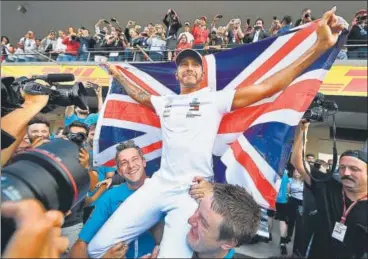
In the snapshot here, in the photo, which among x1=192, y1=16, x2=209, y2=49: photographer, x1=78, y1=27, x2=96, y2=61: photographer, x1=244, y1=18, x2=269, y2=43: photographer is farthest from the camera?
x1=78, y1=27, x2=96, y2=61: photographer

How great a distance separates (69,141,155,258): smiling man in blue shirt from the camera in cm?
128

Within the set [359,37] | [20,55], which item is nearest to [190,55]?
[359,37]

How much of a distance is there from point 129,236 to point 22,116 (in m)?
0.58

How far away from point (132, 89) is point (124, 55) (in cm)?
618

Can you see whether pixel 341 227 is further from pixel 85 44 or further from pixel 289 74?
pixel 85 44

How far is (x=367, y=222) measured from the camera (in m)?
1.77

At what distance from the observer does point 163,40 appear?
7082mm

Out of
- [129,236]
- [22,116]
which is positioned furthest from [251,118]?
[22,116]

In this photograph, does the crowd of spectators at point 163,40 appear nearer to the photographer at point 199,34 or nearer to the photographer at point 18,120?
the photographer at point 199,34

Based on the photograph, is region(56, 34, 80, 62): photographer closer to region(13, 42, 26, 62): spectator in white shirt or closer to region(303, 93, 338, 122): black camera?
region(13, 42, 26, 62): spectator in white shirt

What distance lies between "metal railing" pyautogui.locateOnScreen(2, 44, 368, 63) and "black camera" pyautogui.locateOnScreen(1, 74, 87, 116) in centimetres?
267

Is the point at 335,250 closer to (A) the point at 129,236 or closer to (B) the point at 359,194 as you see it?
(B) the point at 359,194

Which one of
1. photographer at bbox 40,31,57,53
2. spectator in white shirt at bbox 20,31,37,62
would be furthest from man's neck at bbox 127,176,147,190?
spectator in white shirt at bbox 20,31,37,62

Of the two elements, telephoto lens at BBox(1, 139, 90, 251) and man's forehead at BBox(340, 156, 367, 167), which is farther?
man's forehead at BBox(340, 156, 367, 167)
